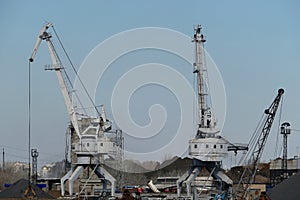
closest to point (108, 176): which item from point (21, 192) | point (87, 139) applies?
point (87, 139)

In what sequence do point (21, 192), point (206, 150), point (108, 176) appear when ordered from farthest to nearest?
point (108, 176)
point (206, 150)
point (21, 192)

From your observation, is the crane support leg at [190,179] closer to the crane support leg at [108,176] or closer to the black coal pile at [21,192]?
the crane support leg at [108,176]

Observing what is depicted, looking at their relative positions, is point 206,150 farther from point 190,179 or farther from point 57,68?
point 57,68

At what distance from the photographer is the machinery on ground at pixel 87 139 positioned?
7625cm

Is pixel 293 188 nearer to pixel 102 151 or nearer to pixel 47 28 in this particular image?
pixel 102 151

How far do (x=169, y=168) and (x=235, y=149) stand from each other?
3205 inches

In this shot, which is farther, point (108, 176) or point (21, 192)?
point (108, 176)

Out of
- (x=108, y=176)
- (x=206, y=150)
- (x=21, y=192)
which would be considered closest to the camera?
(x=21, y=192)

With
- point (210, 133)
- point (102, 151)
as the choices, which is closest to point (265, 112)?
point (210, 133)

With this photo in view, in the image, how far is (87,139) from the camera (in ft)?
251

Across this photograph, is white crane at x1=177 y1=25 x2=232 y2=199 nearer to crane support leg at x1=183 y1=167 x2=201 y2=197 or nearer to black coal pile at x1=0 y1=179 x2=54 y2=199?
crane support leg at x1=183 y1=167 x2=201 y2=197

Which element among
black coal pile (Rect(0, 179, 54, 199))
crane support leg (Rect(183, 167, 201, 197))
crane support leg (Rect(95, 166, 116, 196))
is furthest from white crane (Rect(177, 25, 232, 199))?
black coal pile (Rect(0, 179, 54, 199))

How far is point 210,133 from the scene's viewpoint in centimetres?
7231

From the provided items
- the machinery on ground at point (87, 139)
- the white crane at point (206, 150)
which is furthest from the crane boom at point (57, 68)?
the white crane at point (206, 150)
